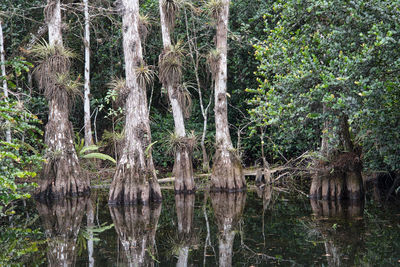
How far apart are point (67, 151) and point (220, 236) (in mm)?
6631

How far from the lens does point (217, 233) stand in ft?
27.1

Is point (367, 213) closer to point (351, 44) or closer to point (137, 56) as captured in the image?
point (351, 44)

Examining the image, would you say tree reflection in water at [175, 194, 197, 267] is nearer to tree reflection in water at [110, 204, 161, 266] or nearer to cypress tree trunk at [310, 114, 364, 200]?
tree reflection in water at [110, 204, 161, 266]

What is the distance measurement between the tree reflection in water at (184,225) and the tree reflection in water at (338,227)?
6.32ft

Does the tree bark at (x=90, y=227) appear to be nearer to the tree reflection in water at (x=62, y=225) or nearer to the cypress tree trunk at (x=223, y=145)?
the tree reflection in water at (x=62, y=225)

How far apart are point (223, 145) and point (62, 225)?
6.04 meters

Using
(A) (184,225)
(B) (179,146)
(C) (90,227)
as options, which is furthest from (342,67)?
(B) (179,146)

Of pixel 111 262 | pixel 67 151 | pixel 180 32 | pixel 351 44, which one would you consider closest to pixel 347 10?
pixel 351 44

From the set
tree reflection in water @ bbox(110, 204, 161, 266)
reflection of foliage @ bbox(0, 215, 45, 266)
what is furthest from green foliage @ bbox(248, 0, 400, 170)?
reflection of foliage @ bbox(0, 215, 45, 266)

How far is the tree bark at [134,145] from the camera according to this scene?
11820mm

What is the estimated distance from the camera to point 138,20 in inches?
501

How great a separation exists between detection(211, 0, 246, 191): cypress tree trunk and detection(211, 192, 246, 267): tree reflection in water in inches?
15.7

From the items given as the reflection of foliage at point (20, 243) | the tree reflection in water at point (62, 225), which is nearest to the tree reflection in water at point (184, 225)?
the tree reflection in water at point (62, 225)

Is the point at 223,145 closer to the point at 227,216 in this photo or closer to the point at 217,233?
the point at 227,216
